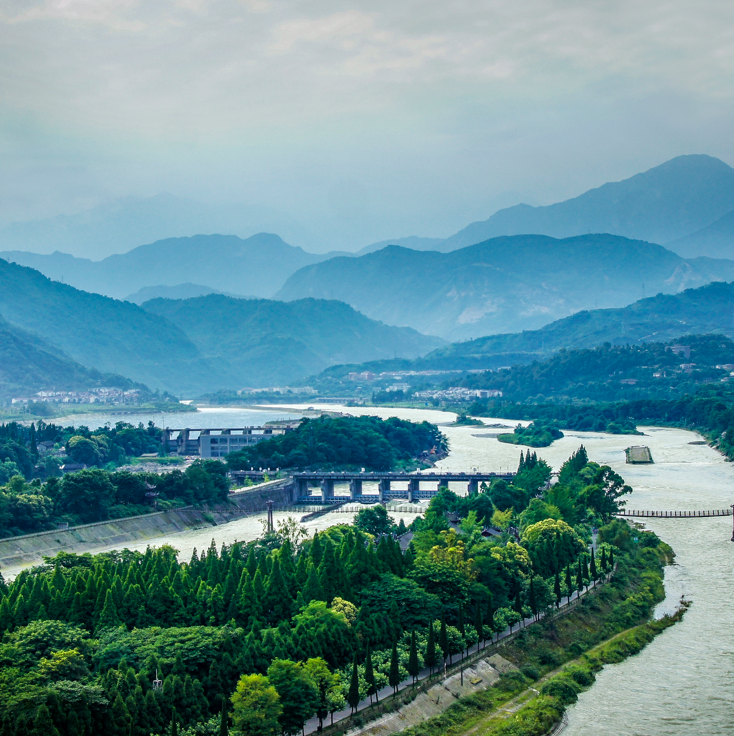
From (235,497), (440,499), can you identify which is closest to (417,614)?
(440,499)

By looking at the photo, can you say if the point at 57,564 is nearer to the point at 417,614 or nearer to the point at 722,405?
the point at 417,614

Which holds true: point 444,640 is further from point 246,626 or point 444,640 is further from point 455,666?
point 246,626

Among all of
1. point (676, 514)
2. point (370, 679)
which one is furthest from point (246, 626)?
point (676, 514)

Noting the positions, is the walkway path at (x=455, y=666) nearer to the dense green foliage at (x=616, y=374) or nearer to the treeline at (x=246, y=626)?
the treeline at (x=246, y=626)

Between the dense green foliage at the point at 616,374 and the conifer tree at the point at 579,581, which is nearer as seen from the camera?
the conifer tree at the point at 579,581

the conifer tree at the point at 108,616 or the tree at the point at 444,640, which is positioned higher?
the conifer tree at the point at 108,616

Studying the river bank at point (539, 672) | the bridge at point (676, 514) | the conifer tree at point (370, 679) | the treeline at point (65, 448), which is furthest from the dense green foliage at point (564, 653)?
the treeline at point (65, 448)

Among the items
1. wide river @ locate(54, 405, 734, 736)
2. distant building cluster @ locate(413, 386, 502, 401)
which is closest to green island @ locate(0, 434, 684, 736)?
wide river @ locate(54, 405, 734, 736)
